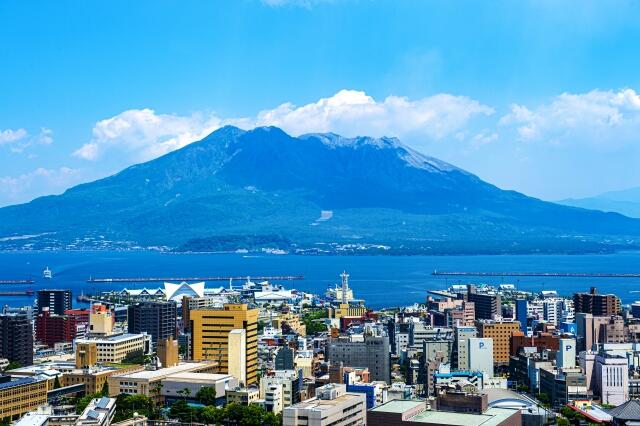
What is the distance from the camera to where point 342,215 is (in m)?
142

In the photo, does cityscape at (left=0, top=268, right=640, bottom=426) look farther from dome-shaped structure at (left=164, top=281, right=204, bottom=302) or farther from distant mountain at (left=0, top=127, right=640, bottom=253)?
distant mountain at (left=0, top=127, right=640, bottom=253)

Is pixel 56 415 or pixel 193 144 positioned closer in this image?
pixel 56 415

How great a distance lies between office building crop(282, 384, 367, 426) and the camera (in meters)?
16.7

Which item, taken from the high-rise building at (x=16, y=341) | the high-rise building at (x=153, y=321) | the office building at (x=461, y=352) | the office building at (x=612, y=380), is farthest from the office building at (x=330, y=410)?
the high-rise building at (x=153, y=321)

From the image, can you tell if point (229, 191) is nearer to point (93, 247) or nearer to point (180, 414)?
point (93, 247)

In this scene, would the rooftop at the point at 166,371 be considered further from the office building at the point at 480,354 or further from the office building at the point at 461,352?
the office building at the point at 480,354

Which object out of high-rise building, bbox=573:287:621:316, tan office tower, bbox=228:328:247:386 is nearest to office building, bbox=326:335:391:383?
tan office tower, bbox=228:328:247:386

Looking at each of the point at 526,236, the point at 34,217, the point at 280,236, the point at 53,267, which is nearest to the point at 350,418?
the point at 53,267

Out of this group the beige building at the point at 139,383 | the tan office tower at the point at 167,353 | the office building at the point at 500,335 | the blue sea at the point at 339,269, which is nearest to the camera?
the beige building at the point at 139,383

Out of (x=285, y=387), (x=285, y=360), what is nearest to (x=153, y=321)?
(x=285, y=360)

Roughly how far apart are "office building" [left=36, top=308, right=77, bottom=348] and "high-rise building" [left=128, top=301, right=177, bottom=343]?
7.58 feet

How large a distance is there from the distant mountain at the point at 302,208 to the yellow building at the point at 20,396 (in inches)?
3672

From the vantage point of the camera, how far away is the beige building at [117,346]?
29.0 m

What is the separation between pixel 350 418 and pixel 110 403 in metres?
4.82
